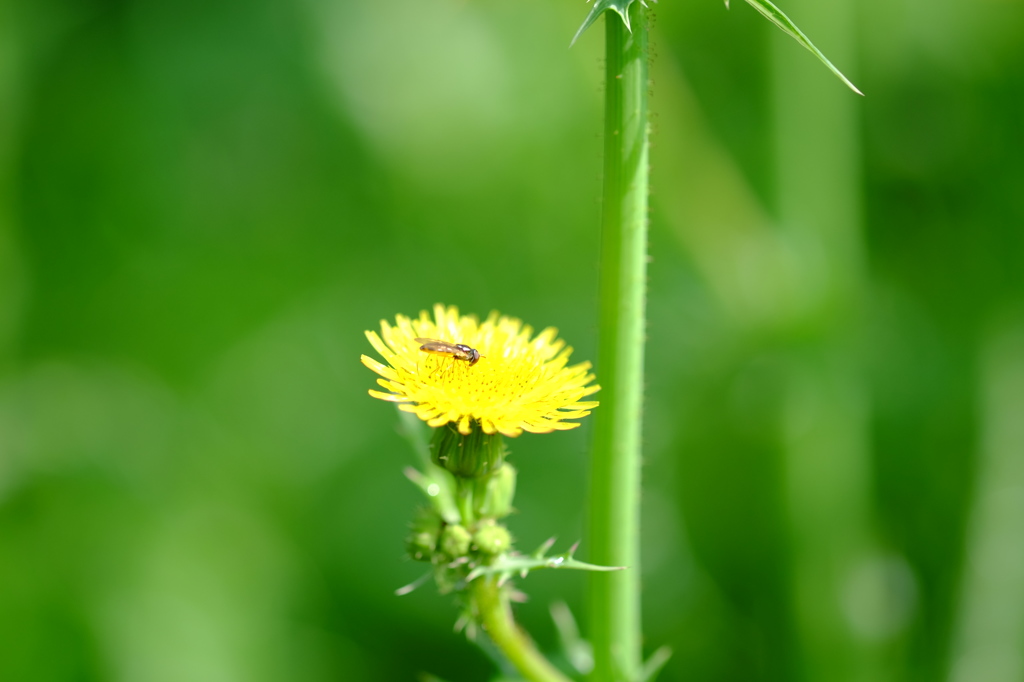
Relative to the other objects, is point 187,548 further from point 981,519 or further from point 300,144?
point 981,519

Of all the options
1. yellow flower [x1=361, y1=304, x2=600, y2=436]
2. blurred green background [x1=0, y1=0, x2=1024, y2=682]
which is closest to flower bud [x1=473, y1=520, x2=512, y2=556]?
yellow flower [x1=361, y1=304, x2=600, y2=436]

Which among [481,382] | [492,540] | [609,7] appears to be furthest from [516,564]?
[609,7]

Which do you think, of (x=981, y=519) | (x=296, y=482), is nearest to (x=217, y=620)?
(x=296, y=482)

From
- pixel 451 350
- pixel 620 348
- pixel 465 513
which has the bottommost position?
pixel 465 513

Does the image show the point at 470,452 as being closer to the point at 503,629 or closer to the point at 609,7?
the point at 503,629

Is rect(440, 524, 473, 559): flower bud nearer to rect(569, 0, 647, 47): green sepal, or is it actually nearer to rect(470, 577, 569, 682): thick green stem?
rect(470, 577, 569, 682): thick green stem

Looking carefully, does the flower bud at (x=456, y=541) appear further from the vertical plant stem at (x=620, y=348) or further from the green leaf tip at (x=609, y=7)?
the green leaf tip at (x=609, y=7)
